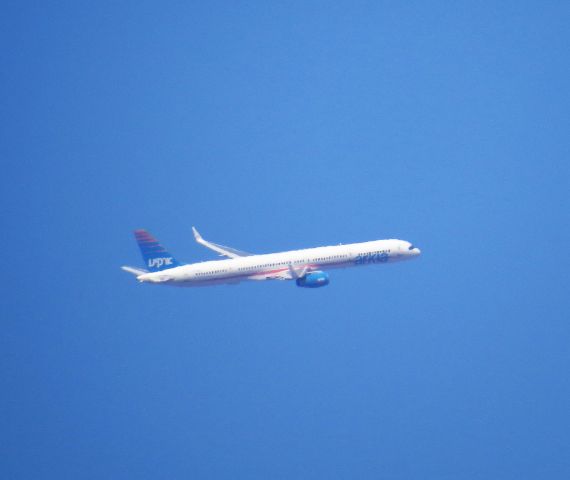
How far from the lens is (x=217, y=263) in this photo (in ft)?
265

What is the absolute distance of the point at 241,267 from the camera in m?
80.4

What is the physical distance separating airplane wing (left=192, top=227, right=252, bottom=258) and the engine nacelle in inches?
324

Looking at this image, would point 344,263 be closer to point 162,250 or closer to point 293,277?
point 293,277

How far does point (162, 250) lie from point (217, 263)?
611 centimetres

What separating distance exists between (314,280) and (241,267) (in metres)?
7.74

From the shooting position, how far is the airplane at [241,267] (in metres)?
80.2

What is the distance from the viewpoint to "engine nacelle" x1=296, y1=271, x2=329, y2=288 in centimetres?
8062

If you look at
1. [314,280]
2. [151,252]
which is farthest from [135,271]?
[314,280]

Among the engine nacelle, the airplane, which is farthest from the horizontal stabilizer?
the engine nacelle

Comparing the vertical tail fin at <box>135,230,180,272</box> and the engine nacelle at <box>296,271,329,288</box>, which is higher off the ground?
the vertical tail fin at <box>135,230,180,272</box>

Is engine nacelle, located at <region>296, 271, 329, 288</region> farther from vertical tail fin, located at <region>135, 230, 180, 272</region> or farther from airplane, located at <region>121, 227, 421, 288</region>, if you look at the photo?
vertical tail fin, located at <region>135, 230, 180, 272</region>

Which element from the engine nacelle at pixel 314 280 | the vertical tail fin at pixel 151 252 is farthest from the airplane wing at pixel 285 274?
the vertical tail fin at pixel 151 252

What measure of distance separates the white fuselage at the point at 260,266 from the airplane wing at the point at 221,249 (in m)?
A: 5.33

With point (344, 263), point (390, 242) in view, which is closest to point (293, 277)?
point (344, 263)
